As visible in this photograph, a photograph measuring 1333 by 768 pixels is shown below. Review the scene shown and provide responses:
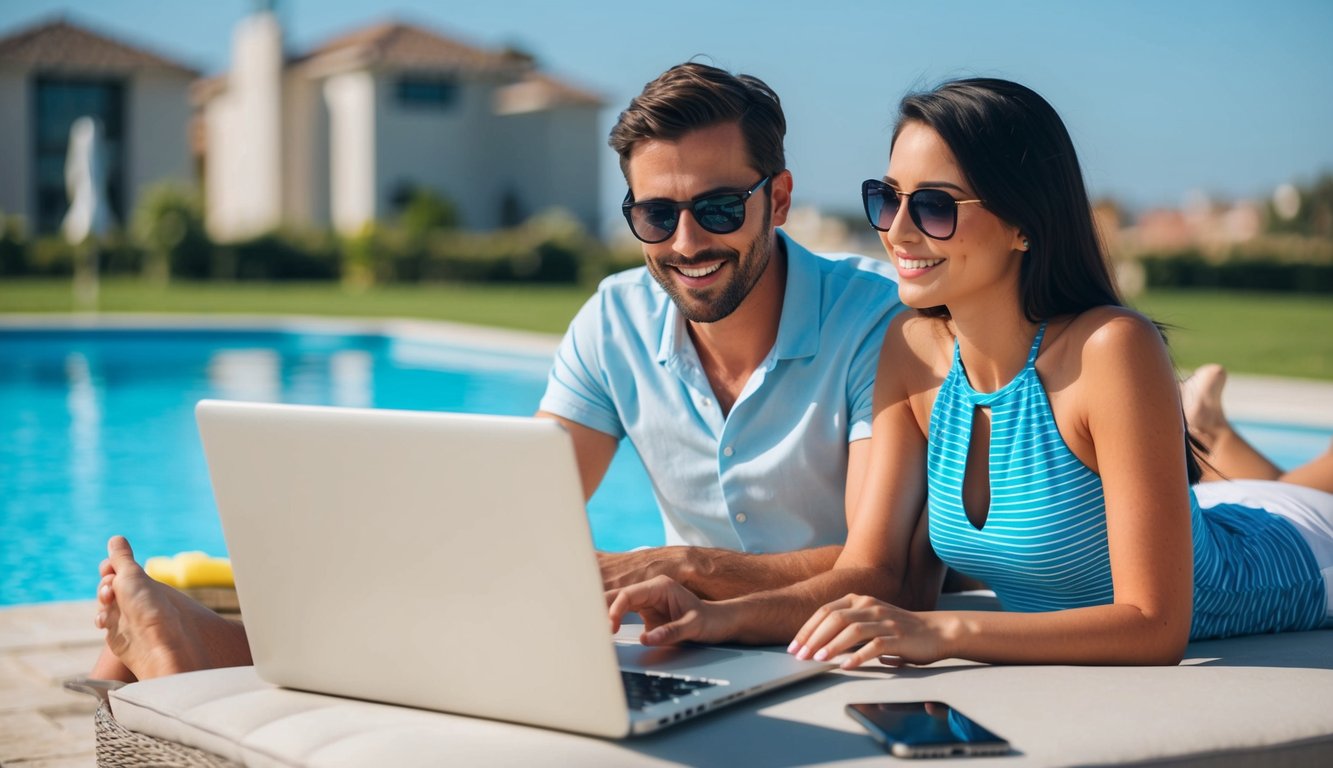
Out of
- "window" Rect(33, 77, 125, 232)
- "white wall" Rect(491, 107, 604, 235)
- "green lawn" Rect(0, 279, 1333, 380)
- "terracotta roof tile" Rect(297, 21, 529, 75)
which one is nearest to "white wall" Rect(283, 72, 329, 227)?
"terracotta roof tile" Rect(297, 21, 529, 75)

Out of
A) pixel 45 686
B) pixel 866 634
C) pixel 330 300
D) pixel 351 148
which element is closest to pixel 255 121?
pixel 351 148

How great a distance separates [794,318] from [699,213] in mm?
307

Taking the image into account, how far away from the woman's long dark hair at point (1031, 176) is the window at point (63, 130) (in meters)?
41.7

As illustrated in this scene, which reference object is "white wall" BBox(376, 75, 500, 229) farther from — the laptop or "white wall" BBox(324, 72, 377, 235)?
the laptop

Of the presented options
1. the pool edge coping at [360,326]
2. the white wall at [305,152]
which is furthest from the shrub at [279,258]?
the white wall at [305,152]

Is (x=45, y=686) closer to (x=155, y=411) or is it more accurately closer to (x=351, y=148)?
(x=155, y=411)

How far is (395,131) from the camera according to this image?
135 feet

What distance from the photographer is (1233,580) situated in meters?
2.62

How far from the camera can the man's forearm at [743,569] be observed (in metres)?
2.59

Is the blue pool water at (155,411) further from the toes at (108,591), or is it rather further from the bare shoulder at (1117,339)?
the bare shoulder at (1117,339)

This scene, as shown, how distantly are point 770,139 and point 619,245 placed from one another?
35.2 meters

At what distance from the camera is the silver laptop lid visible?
5.49ft

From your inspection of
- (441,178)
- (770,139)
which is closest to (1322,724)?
(770,139)

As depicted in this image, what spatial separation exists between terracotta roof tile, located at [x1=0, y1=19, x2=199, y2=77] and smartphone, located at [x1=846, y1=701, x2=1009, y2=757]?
138ft
